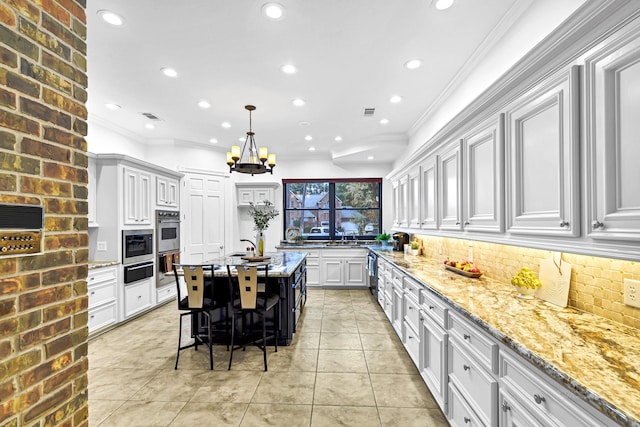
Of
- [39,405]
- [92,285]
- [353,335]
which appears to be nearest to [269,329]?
[353,335]

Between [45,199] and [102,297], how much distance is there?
139 inches

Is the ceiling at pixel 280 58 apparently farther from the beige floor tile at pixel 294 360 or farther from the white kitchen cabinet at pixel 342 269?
the beige floor tile at pixel 294 360

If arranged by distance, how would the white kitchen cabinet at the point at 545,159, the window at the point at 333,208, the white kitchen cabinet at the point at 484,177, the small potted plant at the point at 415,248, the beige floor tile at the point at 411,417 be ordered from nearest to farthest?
1. the white kitchen cabinet at the point at 545,159
2. the white kitchen cabinet at the point at 484,177
3. the beige floor tile at the point at 411,417
4. the small potted plant at the point at 415,248
5. the window at the point at 333,208

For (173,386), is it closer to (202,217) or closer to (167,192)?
(167,192)

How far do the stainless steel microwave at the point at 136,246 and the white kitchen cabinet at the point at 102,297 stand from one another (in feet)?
0.85

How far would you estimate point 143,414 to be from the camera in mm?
2334

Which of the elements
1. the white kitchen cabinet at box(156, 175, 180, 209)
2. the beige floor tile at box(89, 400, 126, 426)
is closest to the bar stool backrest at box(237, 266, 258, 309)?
the beige floor tile at box(89, 400, 126, 426)

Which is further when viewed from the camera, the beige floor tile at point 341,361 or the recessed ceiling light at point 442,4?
the beige floor tile at point 341,361

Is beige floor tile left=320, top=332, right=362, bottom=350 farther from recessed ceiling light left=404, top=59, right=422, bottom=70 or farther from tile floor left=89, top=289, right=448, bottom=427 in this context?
recessed ceiling light left=404, top=59, right=422, bottom=70

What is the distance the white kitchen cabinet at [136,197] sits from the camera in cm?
447

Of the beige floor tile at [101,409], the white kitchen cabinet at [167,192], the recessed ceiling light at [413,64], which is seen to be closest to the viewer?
the beige floor tile at [101,409]

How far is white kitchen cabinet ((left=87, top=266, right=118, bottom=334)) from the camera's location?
3818 millimetres

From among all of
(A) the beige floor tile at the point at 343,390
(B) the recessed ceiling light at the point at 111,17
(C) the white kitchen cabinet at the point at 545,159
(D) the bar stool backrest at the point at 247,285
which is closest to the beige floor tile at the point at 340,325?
(A) the beige floor tile at the point at 343,390

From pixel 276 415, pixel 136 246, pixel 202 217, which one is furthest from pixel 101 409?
pixel 202 217
